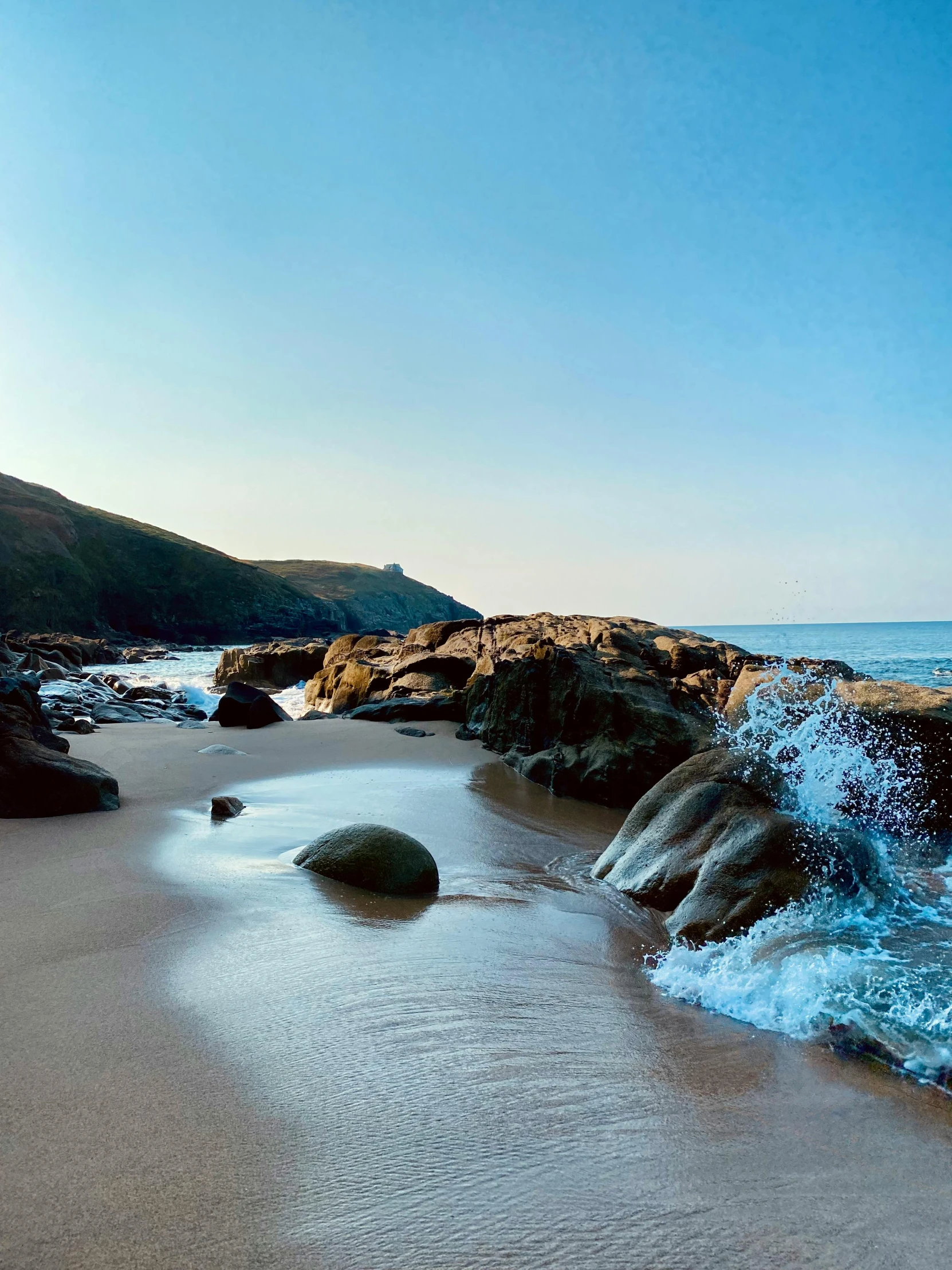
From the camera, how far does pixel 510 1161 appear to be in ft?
7.11

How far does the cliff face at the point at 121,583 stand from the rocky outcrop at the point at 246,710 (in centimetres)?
5203

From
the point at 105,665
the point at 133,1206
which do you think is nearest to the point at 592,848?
the point at 133,1206

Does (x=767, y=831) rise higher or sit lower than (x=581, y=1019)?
higher

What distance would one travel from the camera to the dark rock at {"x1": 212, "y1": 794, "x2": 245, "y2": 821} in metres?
6.76

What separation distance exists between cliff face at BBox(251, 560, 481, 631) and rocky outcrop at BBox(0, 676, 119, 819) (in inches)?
3221

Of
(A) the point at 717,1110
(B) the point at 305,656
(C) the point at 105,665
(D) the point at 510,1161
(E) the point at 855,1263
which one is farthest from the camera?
(C) the point at 105,665

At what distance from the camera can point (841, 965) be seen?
11.9ft

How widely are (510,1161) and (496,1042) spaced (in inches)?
30.4

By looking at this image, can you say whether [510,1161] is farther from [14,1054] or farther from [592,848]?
[592,848]

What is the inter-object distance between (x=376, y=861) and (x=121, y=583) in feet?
240

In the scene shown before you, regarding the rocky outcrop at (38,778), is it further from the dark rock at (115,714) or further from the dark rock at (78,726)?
the dark rock at (115,714)

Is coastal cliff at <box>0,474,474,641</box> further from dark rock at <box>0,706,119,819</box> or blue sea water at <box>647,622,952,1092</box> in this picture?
blue sea water at <box>647,622,952,1092</box>

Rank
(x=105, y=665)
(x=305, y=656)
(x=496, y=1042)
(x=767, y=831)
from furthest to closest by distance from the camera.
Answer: (x=105, y=665), (x=305, y=656), (x=767, y=831), (x=496, y=1042)

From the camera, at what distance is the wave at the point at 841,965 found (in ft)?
10.1
